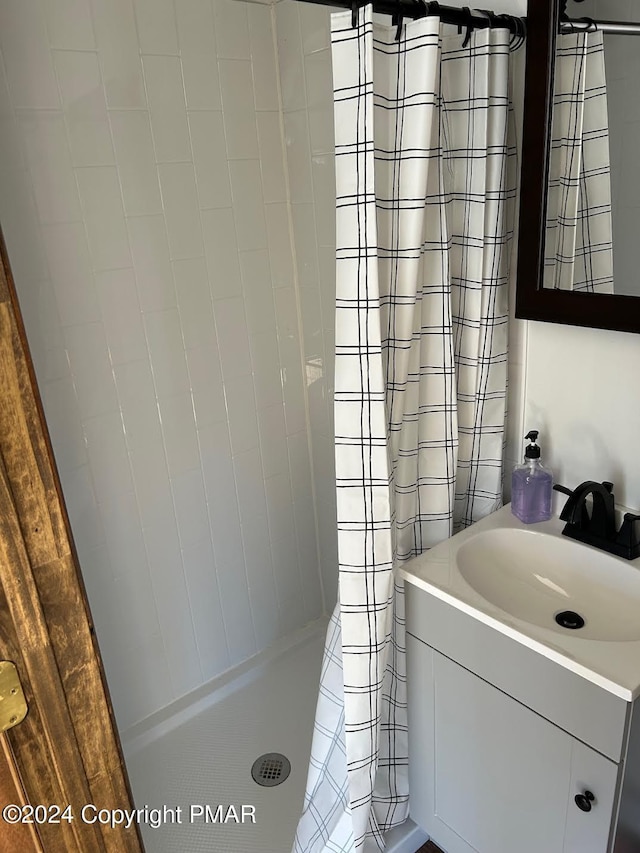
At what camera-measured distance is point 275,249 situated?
2041 mm

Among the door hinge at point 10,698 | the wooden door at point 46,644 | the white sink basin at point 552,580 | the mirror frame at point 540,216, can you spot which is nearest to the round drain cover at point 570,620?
the white sink basin at point 552,580

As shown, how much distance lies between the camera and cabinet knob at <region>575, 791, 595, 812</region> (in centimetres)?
117

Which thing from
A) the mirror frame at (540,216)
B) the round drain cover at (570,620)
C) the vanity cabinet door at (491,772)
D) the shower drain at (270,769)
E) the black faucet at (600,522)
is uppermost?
the mirror frame at (540,216)

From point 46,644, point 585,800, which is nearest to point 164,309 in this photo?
point 46,644

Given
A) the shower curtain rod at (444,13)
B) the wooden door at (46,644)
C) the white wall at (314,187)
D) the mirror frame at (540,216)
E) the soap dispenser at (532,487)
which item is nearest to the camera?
the wooden door at (46,644)

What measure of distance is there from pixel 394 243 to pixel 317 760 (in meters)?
1.25

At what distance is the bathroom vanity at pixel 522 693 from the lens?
1.13 m

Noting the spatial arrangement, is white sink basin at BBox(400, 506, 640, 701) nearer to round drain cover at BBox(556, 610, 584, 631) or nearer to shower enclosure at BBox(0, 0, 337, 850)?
round drain cover at BBox(556, 610, 584, 631)

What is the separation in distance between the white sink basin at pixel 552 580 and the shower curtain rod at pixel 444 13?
3.50 feet

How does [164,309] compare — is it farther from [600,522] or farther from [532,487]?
[600,522]

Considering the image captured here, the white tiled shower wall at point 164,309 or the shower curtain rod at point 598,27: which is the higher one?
the shower curtain rod at point 598,27

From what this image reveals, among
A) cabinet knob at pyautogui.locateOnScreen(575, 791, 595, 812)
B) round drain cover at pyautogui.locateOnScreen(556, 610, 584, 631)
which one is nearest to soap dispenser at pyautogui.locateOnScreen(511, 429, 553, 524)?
round drain cover at pyautogui.locateOnScreen(556, 610, 584, 631)

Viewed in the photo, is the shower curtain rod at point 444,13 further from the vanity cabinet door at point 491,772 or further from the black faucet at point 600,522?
the vanity cabinet door at point 491,772

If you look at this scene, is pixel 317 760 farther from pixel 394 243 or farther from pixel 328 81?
pixel 328 81
